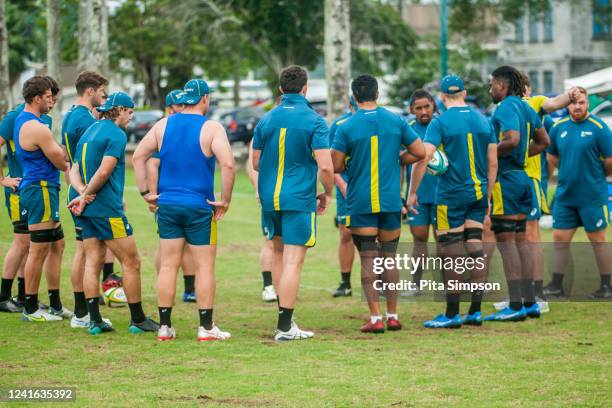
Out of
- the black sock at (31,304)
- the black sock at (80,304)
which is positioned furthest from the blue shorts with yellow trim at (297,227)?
the black sock at (31,304)

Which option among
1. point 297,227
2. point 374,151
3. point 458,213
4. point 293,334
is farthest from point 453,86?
point 293,334

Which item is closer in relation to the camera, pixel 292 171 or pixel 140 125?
pixel 292 171

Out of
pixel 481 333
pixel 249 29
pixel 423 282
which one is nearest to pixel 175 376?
pixel 481 333

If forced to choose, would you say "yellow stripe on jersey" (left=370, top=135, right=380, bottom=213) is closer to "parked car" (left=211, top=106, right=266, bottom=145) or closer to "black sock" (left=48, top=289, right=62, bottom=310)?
"black sock" (left=48, top=289, right=62, bottom=310)

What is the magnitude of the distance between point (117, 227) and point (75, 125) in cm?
119

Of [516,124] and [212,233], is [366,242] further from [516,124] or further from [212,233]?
[516,124]

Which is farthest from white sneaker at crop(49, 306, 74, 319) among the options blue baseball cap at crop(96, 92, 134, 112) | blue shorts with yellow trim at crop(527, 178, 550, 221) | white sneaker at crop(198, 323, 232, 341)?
blue shorts with yellow trim at crop(527, 178, 550, 221)

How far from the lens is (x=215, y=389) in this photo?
7.48m

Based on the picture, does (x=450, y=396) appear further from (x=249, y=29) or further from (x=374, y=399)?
(x=249, y=29)

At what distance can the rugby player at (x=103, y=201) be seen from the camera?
9359mm

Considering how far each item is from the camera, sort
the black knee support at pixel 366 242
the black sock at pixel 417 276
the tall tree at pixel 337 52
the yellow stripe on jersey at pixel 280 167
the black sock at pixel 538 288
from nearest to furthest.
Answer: the yellow stripe on jersey at pixel 280 167 < the black knee support at pixel 366 242 < the black sock at pixel 538 288 < the black sock at pixel 417 276 < the tall tree at pixel 337 52

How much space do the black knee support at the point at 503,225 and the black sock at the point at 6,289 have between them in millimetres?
4736

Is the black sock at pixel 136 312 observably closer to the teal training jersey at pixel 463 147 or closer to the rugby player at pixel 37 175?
the rugby player at pixel 37 175

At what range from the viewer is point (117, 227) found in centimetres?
945
